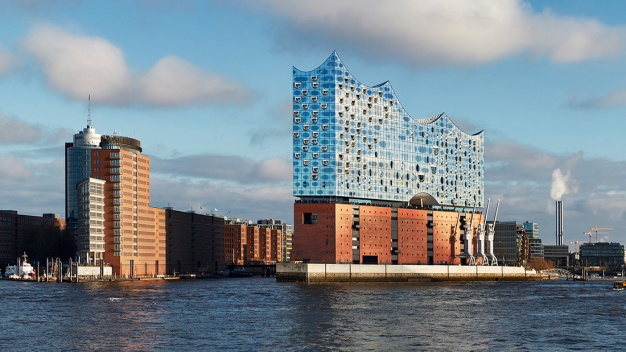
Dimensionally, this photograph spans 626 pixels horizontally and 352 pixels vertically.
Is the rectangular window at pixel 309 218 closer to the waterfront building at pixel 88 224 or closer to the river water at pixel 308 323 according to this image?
the waterfront building at pixel 88 224

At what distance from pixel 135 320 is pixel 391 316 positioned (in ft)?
97.4

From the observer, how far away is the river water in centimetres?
6259

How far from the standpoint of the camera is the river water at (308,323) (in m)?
62.6

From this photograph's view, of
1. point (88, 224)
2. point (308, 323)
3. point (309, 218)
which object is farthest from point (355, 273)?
point (308, 323)

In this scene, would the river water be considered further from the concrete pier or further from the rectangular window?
the rectangular window

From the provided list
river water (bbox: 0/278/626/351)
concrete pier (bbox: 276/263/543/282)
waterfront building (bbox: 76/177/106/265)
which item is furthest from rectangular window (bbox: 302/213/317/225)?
river water (bbox: 0/278/626/351)

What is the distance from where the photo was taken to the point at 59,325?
247 feet

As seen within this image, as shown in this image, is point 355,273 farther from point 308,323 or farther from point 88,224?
point 308,323

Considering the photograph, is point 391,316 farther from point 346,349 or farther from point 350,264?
point 350,264

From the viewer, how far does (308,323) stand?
78000 millimetres

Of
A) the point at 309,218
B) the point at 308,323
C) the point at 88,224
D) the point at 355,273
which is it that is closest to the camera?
the point at 308,323

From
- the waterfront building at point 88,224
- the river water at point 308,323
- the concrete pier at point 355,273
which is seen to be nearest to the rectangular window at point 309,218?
the concrete pier at point 355,273

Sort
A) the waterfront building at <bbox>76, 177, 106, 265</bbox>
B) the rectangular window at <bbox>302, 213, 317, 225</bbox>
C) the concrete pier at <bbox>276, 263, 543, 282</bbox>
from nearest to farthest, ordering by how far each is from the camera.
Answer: the concrete pier at <bbox>276, 263, 543, 282</bbox>, the rectangular window at <bbox>302, 213, 317, 225</bbox>, the waterfront building at <bbox>76, 177, 106, 265</bbox>

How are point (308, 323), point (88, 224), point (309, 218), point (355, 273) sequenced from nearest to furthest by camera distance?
point (308, 323)
point (355, 273)
point (309, 218)
point (88, 224)
